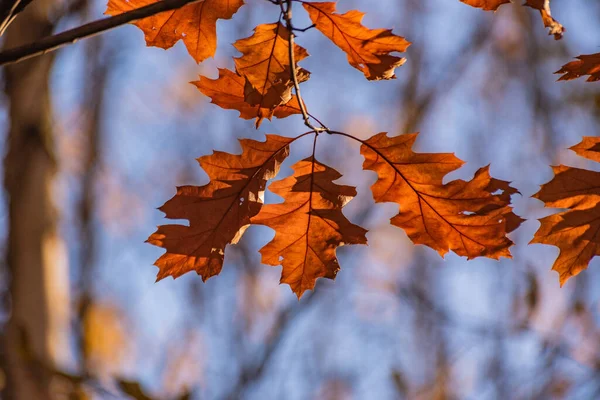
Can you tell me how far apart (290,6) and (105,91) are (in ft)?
15.3

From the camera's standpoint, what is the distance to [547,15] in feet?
2.96

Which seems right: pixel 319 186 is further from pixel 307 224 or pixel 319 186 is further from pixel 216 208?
pixel 216 208

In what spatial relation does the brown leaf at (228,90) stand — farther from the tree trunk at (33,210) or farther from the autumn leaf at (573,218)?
the tree trunk at (33,210)

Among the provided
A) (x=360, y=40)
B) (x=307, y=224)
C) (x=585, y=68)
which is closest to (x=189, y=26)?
(x=360, y=40)

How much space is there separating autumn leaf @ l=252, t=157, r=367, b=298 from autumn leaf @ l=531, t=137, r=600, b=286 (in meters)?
0.33

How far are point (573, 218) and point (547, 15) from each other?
35 centimetres

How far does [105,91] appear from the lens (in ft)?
16.7

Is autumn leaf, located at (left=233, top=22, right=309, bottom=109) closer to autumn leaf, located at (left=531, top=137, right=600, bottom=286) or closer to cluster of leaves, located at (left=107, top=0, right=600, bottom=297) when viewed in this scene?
cluster of leaves, located at (left=107, top=0, right=600, bottom=297)

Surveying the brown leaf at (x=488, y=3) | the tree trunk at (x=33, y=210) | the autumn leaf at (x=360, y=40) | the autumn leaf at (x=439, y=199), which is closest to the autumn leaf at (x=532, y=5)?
the brown leaf at (x=488, y=3)

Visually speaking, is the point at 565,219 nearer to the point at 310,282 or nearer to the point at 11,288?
the point at 310,282

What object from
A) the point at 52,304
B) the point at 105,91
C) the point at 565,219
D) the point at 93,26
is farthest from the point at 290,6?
the point at 105,91

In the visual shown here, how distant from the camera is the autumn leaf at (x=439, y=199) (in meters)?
0.96

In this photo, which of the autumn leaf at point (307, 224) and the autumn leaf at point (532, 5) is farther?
the autumn leaf at point (307, 224)

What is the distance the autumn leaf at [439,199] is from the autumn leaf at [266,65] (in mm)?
189
